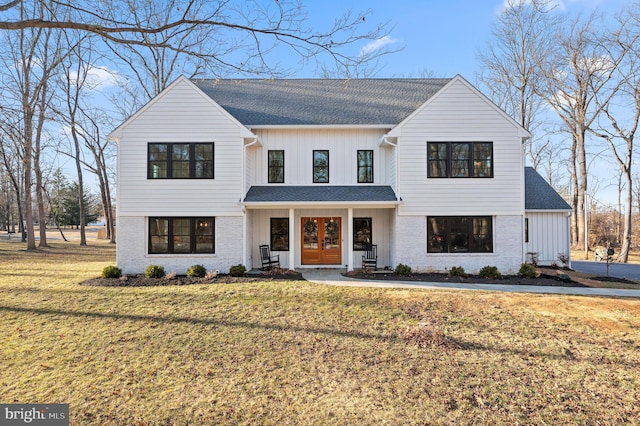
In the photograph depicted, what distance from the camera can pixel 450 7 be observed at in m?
10.9

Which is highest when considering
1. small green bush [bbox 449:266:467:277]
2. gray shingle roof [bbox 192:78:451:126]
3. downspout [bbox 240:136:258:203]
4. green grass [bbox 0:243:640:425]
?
gray shingle roof [bbox 192:78:451:126]

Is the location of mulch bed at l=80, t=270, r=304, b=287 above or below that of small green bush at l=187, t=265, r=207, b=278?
below

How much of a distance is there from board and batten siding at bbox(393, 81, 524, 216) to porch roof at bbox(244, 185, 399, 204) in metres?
0.96

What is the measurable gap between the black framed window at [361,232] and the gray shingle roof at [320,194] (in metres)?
1.41

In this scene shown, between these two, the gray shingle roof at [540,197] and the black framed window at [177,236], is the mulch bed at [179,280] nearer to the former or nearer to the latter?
the black framed window at [177,236]

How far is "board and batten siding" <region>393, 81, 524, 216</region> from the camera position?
13156mm

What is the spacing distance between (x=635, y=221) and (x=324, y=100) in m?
30.0

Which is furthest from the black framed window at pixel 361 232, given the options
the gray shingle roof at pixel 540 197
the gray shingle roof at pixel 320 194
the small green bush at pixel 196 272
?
the gray shingle roof at pixel 540 197

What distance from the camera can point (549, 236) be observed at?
1539 cm

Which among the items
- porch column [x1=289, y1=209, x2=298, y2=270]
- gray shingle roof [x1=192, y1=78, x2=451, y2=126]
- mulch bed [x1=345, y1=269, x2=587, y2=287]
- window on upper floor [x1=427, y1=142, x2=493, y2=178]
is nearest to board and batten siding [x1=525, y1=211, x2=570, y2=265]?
mulch bed [x1=345, y1=269, x2=587, y2=287]

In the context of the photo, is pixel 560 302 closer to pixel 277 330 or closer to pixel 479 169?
pixel 479 169

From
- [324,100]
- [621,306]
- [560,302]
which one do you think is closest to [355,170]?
[324,100]

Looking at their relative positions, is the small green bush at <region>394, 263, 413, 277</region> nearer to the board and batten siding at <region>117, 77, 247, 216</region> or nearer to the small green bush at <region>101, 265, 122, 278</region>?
the board and batten siding at <region>117, 77, 247, 216</region>

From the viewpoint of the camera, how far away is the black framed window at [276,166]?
1445 cm
